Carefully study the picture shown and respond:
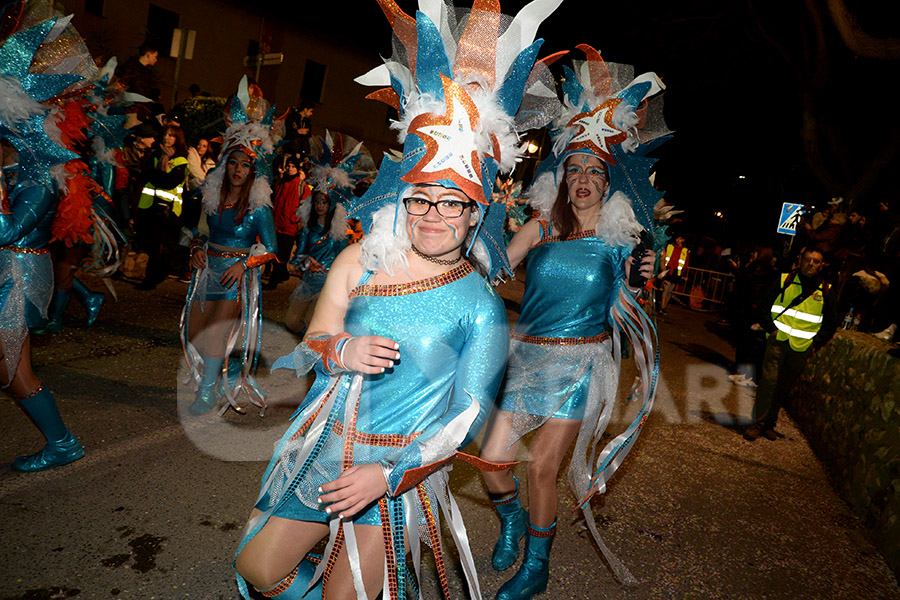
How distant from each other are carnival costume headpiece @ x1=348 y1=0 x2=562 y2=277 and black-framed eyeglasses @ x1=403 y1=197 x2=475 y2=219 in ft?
0.17

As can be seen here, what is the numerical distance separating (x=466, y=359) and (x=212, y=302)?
11.1ft

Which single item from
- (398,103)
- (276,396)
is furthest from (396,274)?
(276,396)

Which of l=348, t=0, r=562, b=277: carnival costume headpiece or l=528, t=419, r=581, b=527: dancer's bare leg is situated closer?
l=348, t=0, r=562, b=277: carnival costume headpiece

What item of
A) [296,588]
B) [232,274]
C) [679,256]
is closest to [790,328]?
[232,274]

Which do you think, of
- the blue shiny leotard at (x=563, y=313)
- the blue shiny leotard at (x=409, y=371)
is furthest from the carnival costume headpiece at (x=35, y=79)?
the blue shiny leotard at (x=563, y=313)

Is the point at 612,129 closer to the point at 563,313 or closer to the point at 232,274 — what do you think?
the point at 563,313

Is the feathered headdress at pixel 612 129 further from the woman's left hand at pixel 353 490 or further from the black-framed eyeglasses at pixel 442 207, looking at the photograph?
the woman's left hand at pixel 353 490

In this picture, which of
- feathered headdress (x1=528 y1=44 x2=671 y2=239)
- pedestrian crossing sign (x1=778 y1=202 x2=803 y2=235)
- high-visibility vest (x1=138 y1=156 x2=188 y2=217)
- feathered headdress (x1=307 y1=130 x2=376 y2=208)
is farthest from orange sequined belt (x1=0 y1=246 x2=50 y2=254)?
pedestrian crossing sign (x1=778 y1=202 x2=803 y2=235)

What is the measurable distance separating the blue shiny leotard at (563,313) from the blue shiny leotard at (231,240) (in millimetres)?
2360

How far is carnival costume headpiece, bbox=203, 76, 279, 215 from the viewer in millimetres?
4688

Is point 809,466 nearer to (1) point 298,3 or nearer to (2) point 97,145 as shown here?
(2) point 97,145

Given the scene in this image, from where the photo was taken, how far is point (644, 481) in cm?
489

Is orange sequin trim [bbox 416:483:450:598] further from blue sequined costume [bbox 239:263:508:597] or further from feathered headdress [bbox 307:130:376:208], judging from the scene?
feathered headdress [bbox 307:130:376:208]

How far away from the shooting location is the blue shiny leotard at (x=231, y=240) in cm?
466
